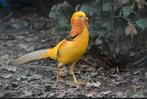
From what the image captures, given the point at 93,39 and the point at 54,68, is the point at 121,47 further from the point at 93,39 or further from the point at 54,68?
the point at 54,68

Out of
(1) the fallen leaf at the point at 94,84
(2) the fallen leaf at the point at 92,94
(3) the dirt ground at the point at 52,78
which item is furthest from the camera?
(1) the fallen leaf at the point at 94,84

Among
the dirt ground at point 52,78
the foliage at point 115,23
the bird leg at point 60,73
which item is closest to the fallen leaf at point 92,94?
the dirt ground at point 52,78

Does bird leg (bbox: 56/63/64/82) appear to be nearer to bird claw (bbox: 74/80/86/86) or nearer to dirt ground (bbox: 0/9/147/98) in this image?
dirt ground (bbox: 0/9/147/98)

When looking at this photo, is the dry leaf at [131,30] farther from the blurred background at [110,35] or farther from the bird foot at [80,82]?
the bird foot at [80,82]

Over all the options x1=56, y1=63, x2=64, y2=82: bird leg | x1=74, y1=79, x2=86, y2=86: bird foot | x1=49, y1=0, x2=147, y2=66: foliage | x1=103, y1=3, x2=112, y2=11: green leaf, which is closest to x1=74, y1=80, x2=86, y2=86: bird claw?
x1=74, y1=79, x2=86, y2=86: bird foot

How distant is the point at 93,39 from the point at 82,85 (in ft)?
2.46

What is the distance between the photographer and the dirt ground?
462 cm

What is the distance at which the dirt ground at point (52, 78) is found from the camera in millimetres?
4621

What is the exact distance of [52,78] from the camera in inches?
198

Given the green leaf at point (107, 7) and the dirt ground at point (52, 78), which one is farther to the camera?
the green leaf at point (107, 7)

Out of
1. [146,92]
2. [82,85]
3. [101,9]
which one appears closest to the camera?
[146,92]

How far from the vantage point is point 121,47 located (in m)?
5.14

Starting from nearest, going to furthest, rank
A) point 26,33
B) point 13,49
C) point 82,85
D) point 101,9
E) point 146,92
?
point 146,92, point 82,85, point 101,9, point 13,49, point 26,33

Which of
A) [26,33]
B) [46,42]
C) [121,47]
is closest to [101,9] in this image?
[121,47]
